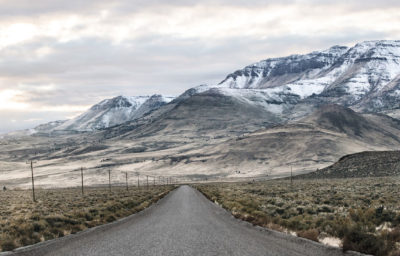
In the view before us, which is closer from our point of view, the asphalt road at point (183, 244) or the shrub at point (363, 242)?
the shrub at point (363, 242)

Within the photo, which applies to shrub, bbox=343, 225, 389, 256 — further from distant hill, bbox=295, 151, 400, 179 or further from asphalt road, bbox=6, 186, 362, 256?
distant hill, bbox=295, 151, 400, 179

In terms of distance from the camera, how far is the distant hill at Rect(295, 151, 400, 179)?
404 ft

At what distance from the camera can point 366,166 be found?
133125 mm

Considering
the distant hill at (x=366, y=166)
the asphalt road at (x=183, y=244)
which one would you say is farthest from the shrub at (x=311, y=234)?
the distant hill at (x=366, y=166)

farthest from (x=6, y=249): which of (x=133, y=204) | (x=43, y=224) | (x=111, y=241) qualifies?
(x=133, y=204)

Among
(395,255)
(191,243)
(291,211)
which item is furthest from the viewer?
(291,211)

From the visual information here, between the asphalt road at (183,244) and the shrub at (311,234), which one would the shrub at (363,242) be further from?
the shrub at (311,234)

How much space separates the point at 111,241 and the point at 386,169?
119589mm

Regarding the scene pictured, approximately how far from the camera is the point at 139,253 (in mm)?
15211

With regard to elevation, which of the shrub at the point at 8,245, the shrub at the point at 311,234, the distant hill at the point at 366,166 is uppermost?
the shrub at the point at 8,245

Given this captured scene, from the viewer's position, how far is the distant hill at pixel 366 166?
12325 cm

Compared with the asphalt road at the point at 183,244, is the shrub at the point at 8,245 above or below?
above

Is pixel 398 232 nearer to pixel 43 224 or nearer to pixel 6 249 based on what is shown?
pixel 6 249

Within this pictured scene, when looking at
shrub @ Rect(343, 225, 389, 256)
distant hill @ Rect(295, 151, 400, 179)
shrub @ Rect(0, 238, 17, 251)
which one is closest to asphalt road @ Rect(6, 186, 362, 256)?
shrub @ Rect(343, 225, 389, 256)
